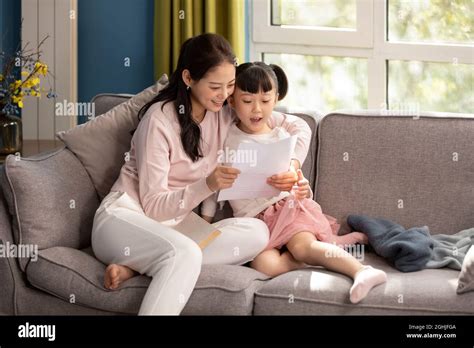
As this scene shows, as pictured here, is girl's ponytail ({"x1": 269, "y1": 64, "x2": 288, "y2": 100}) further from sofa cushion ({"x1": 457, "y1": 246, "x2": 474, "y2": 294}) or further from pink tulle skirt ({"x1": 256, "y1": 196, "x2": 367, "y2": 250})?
sofa cushion ({"x1": 457, "y1": 246, "x2": 474, "y2": 294})

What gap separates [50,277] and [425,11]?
227 centimetres

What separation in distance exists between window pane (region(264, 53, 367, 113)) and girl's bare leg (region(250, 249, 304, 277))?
1628 mm

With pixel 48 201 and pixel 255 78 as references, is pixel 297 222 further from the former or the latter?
pixel 48 201

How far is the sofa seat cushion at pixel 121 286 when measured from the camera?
266 centimetres

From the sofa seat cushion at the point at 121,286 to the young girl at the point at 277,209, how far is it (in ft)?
0.46

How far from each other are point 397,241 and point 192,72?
84 centimetres

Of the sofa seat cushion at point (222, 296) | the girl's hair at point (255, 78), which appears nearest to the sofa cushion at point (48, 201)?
the sofa seat cushion at point (222, 296)

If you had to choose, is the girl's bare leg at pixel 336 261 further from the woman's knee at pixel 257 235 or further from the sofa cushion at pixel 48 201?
the sofa cushion at pixel 48 201

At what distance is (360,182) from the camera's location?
319 centimetres

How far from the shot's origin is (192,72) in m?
2.97

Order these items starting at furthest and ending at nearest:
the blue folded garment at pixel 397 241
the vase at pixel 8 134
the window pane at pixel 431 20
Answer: the window pane at pixel 431 20 → the vase at pixel 8 134 → the blue folded garment at pixel 397 241

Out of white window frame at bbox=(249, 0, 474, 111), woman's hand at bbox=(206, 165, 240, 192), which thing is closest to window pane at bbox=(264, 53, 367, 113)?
white window frame at bbox=(249, 0, 474, 111)
